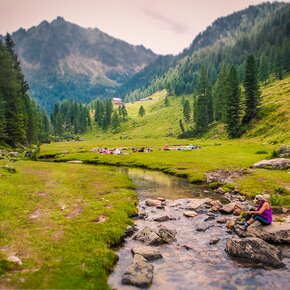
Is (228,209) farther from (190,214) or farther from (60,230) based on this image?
(60,230)

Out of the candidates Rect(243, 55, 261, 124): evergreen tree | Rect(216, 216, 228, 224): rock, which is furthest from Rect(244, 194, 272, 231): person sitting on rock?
Rect(243, 55, 261, 124): evergreen tree

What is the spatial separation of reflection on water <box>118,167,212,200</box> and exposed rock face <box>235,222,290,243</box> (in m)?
13.2

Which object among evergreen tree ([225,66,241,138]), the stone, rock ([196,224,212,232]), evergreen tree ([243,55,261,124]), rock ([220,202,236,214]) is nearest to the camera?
the stone

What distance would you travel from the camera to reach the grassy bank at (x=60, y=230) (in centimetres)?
1638

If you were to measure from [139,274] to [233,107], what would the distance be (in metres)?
100

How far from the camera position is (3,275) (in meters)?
16.2

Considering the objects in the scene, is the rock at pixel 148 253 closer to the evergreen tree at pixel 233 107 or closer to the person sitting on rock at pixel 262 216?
the person sitting on rock at pixel 262 216

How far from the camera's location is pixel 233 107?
109500mm

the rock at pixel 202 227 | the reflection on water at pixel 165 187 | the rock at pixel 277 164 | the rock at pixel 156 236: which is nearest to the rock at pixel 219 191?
the reflection on water at pixel 165 187

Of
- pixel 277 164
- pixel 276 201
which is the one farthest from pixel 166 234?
pixel 277 164

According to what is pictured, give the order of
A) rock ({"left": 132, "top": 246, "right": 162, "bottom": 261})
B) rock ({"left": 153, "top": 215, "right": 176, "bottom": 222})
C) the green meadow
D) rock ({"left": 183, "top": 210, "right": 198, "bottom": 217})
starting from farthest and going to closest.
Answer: rock ({"left": 183, "top": 210, "right": 198, "bottom": 217}), rock ({"left": 153, "top": 215, "right": 176, "bottom": 222}), rock ({"left": 132, "top": 246, "right": 162, "bottom": 261}), the green meadow

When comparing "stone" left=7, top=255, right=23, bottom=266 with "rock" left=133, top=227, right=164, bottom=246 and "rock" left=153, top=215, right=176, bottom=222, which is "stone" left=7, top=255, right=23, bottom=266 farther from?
"rock" left=153, top=215, right=176, bottom=222

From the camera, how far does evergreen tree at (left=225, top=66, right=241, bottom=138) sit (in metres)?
107

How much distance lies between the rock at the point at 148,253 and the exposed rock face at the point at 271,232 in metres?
7.10
